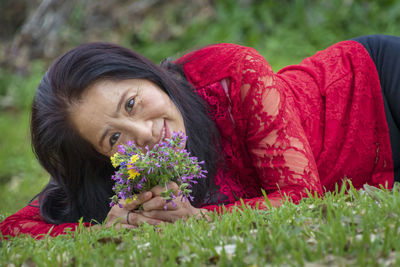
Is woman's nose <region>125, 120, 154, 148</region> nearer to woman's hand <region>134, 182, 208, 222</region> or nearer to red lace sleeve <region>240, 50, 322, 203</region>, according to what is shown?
woman's hand <region>134, 182, 208, 222</region>

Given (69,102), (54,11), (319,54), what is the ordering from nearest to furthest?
(69,102) → (319,54) → (54,11)

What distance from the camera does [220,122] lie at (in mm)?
3545

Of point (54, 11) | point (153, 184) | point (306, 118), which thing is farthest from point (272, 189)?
Result: point (54, 11)

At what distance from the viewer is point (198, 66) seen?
3.61 m

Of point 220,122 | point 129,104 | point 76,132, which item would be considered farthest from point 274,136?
point 76,132

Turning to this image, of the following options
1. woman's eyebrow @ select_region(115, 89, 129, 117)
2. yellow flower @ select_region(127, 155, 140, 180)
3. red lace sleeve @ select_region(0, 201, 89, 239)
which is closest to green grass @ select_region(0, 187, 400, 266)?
yellow flower @ select_region(127, 155, 140, 180)

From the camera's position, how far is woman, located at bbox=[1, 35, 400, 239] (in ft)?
9.98

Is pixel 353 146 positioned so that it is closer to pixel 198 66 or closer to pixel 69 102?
pixel 198 66

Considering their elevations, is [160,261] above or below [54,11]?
below

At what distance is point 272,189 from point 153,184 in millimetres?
893

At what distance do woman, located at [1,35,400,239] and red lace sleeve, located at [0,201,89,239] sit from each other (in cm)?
1

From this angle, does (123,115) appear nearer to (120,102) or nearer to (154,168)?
(120,102)

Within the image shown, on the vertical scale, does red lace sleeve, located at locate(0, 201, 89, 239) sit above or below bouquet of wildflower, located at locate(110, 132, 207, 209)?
below

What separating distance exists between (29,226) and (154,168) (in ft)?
4.36
